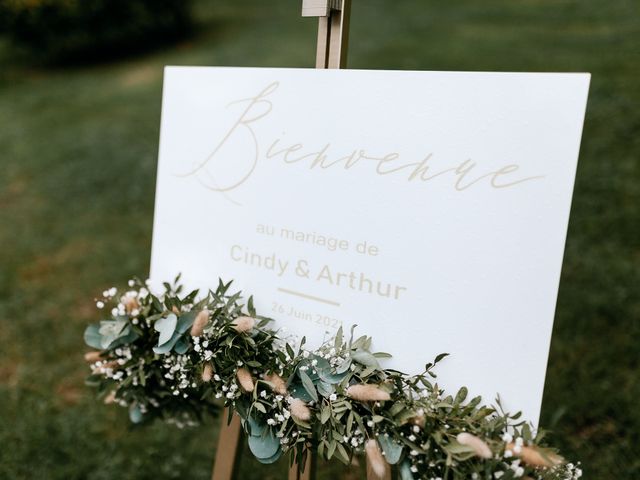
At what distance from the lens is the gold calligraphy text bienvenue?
93 cm

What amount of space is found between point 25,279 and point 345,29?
262cm

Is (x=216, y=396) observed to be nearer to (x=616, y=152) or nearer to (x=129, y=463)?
(x=129, y=463)

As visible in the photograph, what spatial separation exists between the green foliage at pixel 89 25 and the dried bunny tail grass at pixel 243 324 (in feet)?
20.7

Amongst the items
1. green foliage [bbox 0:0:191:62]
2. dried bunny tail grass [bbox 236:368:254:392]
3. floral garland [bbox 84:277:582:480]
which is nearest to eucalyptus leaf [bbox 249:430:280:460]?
floral garland [bbox 84:277:582:480]

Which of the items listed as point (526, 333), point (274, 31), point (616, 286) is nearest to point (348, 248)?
point (526, 333)

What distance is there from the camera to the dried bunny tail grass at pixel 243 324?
3.57 feet

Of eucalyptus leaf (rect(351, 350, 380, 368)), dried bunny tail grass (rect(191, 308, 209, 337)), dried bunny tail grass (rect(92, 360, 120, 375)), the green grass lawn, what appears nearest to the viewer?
eucalyptus leaf (rect(351, 350, 380, 368))

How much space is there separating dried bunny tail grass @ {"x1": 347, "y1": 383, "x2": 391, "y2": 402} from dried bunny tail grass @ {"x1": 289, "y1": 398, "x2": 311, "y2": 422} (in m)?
0.10

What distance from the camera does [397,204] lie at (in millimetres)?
1004

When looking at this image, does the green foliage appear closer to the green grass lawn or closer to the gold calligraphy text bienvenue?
the green grass lawn

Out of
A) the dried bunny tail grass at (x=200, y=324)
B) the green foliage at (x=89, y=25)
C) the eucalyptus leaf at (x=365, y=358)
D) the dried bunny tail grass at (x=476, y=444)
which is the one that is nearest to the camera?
the dried bunny tail grass at (x=476, y=444)

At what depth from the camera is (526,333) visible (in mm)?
889

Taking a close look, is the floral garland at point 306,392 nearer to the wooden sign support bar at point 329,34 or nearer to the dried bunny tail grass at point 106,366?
the dried bunny tail grass at point 106,366

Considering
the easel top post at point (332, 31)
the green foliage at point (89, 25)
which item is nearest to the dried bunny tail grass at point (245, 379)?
the easel top post at point (332, 31)
